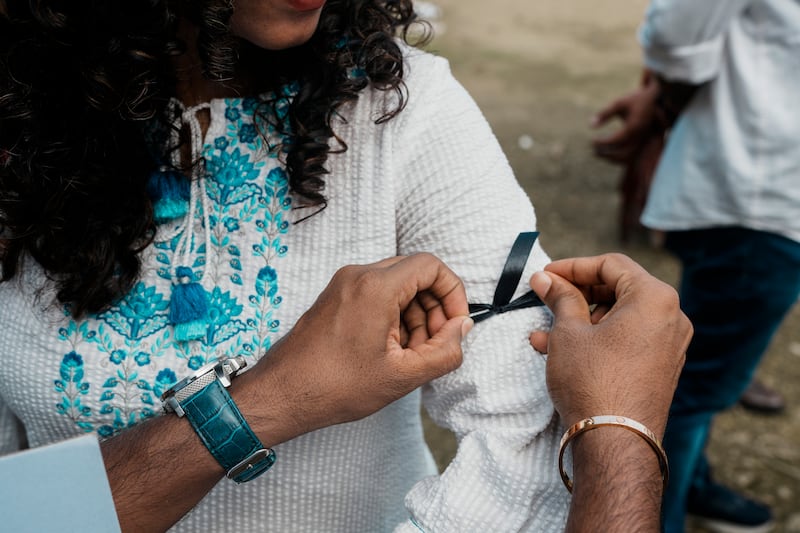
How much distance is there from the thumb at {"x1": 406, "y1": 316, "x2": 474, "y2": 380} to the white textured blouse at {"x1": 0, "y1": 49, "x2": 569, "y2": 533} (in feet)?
0.16

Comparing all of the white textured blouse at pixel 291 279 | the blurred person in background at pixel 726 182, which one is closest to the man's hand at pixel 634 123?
the blurred person in background at pixel 726 182

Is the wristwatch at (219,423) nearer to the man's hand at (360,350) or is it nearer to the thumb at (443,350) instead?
the man's hand at (360,350)

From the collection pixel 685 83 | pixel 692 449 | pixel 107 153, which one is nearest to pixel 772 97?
pixel 685 83

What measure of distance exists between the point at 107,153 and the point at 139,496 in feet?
1.69

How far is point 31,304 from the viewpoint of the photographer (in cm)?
132

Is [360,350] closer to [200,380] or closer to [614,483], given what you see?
[200,380]

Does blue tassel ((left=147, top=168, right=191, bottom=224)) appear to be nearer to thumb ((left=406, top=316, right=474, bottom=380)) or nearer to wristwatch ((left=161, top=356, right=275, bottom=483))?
wristwatch ((left=161, top=356, right=275, bottom=483))

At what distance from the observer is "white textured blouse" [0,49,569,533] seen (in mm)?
1249

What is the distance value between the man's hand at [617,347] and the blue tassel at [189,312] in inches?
19.5

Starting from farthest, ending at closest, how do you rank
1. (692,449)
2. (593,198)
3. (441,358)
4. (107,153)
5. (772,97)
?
(593,198)
(692,449)
(772,97)
(107,153)
(441,358)

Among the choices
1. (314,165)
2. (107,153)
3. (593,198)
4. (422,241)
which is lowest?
(593,198)

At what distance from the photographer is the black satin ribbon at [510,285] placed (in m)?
1.23

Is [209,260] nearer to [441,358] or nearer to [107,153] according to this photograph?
[107,153]

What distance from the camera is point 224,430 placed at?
3.83ft
